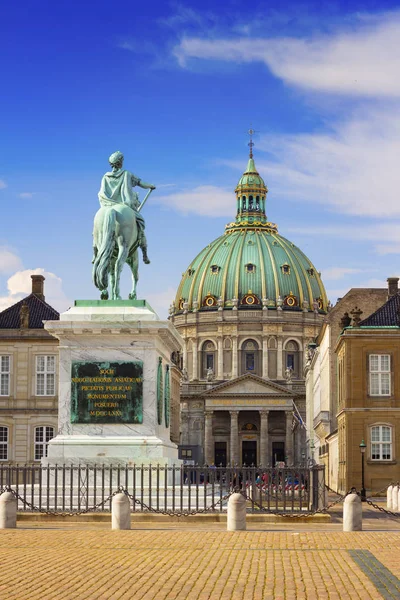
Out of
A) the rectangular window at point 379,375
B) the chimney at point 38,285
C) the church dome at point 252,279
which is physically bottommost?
the rectangular window at point 379,375

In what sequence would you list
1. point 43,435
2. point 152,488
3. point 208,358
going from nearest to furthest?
point 152,488, point 43,435, point 208,358

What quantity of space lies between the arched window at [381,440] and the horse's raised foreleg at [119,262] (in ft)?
99.4

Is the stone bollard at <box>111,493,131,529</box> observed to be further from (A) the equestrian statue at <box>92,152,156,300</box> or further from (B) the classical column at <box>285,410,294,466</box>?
(B) the classical column at <box>285,410,294,466</box>

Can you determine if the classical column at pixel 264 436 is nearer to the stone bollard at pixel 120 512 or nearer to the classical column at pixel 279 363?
the classical column at pixel 279 363

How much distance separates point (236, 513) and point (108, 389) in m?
5.50

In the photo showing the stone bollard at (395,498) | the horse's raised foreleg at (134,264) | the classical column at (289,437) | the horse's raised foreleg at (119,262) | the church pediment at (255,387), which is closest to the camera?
the horse's raised foreleg at (119,262)

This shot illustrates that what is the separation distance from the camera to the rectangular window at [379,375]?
5850 centimetres

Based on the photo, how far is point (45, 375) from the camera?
223ft

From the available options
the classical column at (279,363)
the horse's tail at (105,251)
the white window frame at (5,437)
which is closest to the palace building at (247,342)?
the classical column at (279,363)

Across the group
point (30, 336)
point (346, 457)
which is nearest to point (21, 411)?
point (30, 336)

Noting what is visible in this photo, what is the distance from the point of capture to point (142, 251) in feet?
106

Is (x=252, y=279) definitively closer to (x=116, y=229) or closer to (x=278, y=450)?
(x=278, y=450)

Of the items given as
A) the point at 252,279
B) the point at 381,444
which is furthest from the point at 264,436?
the point at 381,444

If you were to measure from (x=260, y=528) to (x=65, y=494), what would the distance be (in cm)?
532
